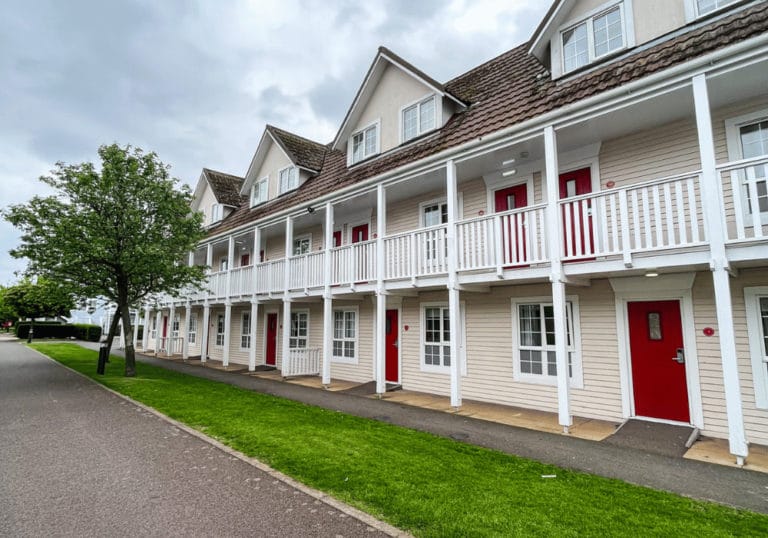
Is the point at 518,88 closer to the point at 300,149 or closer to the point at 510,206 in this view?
the point at 510,206

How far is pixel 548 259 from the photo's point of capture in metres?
7.52

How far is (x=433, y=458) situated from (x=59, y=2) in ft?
52.7

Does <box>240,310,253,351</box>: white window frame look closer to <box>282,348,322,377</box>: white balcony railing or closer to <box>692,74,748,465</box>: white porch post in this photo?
<box>282,348,322,377</box>: white balcony railing

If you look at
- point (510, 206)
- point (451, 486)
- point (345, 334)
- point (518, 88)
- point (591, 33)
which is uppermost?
point (591, 33)

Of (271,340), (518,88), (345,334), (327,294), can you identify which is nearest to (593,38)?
(518,88)

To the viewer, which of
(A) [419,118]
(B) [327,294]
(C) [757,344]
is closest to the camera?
(C) [757,344]

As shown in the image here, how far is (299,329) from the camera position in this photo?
16.6 meters

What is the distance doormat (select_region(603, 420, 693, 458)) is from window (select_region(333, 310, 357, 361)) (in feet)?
28.9

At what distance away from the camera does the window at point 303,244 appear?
16344 millimetres

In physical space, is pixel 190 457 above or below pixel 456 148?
below

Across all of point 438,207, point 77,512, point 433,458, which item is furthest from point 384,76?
point 77,512

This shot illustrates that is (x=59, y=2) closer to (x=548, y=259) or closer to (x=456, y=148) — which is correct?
(x=456, y=148)

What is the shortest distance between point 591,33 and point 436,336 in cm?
856

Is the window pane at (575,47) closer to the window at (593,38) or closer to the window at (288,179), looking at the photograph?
the window at (593,38)
